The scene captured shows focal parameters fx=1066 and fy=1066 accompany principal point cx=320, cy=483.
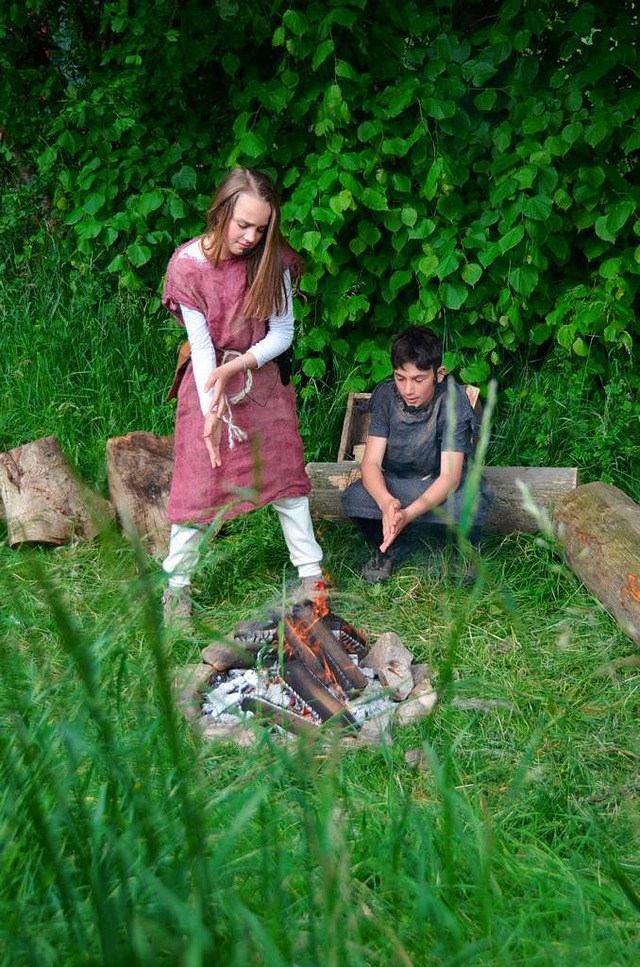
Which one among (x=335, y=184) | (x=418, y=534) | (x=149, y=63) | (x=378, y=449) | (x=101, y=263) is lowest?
(x=418, y=534)

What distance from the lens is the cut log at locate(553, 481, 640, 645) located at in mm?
3924

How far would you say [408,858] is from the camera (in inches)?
81.0

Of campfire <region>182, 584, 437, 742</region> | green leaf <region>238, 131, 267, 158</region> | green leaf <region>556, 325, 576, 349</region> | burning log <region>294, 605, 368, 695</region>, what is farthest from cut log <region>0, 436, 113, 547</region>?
green leaf <region>556, 325, 576, 349</region>

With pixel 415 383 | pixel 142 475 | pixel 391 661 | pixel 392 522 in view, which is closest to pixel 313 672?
pixel 391 661

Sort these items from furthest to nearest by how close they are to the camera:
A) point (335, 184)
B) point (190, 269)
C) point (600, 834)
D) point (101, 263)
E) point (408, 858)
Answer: point (101, 263), point (335, 184), point (190, 269), point (600, 834), point (408, 858)

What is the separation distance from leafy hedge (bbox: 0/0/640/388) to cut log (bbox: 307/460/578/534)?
0.73 metres

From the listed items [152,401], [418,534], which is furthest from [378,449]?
[152,401]

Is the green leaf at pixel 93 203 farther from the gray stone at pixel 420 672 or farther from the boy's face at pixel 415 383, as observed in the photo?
the gray stone at pixel 420 672

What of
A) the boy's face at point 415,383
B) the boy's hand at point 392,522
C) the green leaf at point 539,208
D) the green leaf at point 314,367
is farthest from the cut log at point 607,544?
the green leaf at point 314,367

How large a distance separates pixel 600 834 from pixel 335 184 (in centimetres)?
337

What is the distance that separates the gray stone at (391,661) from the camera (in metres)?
3.73

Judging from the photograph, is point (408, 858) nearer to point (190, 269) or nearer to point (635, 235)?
point (190, 269)

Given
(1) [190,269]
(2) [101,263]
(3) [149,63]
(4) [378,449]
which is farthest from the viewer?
(2) [101,263]

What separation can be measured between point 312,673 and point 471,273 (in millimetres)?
2249
